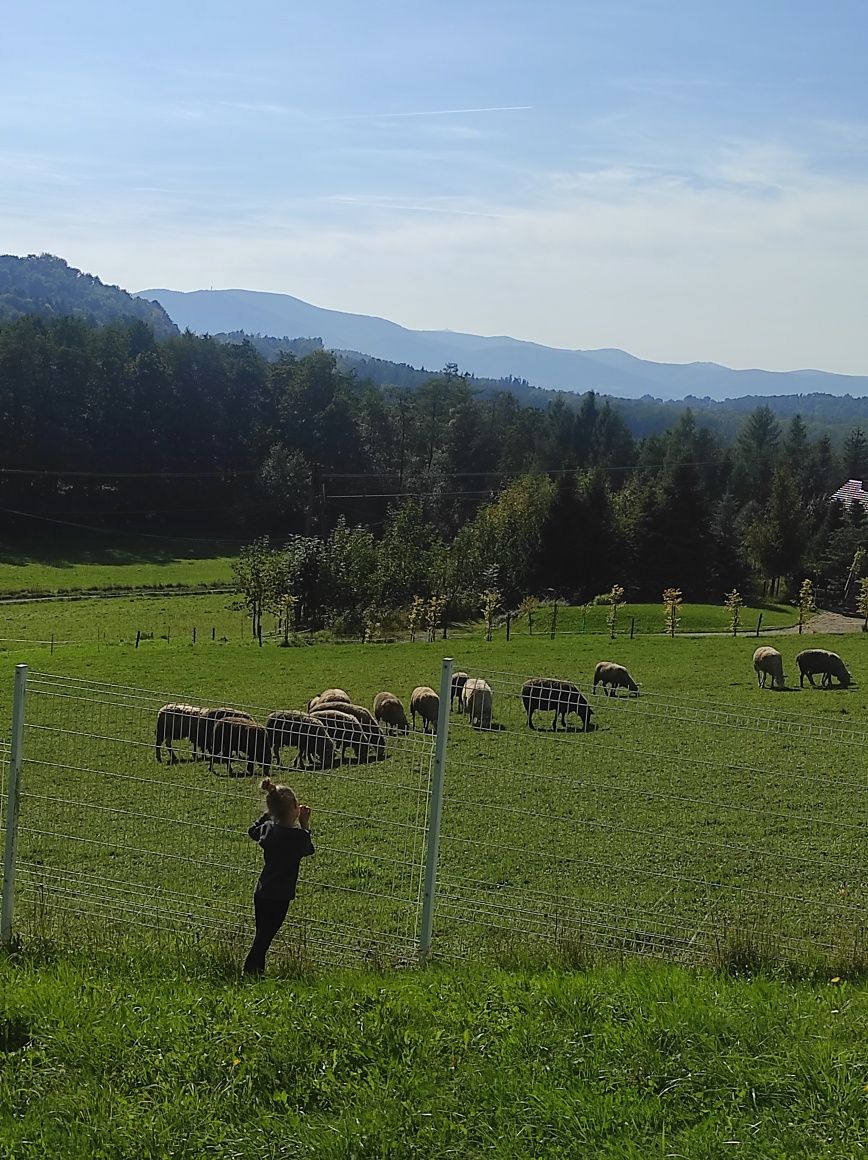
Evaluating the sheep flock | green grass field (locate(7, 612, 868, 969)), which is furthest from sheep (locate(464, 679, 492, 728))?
green grass field (locate(7, 612, 868, 969))

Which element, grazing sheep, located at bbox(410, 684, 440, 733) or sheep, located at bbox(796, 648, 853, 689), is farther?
sheep, located at bbox(796, 648, 853, 689)

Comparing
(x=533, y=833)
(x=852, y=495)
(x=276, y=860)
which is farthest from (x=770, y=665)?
(x=852, y=495)

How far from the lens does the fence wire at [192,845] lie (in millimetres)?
8383

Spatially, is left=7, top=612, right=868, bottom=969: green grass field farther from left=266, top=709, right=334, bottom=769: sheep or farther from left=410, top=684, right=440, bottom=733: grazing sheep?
left=410, top=684, right=440, bottom=733: grazing sheep

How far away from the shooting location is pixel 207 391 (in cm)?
11588

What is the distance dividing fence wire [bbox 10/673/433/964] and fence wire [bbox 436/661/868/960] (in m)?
0.69

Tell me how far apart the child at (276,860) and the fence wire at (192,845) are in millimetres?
338

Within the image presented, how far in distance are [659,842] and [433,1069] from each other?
9612 mm

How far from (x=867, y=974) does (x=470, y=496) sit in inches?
3874

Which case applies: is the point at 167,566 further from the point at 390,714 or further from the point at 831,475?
the point at 831,475

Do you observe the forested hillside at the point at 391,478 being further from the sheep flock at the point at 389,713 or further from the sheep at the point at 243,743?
the sheep at the point at 243,743

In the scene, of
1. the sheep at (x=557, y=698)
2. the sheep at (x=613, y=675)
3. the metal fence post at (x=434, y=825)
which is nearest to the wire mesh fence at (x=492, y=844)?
the metal fence post at (x=434, y=825)

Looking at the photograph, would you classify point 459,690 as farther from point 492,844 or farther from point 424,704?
point 492,844

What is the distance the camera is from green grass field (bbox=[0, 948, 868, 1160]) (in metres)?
4.77
